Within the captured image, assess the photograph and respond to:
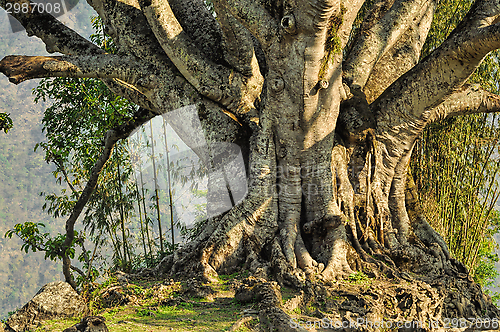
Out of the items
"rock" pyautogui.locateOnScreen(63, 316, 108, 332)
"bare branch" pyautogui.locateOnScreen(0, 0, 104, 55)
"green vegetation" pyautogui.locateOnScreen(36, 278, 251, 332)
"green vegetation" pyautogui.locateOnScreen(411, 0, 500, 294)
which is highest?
"bare branch" pyautogui.locateOnScreen(0, 0, 104, 55)

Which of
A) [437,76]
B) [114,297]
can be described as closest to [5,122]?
[114,297]

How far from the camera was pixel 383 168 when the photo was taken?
4.48m

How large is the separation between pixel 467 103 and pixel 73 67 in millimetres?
3906

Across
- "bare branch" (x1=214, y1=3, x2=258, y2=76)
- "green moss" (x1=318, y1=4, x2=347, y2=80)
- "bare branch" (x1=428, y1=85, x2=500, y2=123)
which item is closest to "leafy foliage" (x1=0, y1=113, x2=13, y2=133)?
"bare branch" (x1=214, y1=3, x2=258, y2=76)

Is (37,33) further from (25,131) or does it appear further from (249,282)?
(25,131)

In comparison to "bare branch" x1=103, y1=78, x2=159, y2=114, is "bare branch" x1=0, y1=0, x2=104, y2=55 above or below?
above

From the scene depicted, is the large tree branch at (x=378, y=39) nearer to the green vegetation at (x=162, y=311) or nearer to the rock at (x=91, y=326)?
the green vegetation at (x=162, y=311)

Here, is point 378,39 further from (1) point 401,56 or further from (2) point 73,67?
(2) point 73,67

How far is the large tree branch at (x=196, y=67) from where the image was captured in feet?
12.6

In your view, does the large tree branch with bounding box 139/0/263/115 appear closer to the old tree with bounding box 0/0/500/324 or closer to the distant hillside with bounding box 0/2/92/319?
the old tree with bounding box 0/0/500/324

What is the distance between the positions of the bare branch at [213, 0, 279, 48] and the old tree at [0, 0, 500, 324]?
11mm

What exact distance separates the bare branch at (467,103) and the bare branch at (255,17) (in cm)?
194

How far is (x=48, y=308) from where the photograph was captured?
8.76 feet

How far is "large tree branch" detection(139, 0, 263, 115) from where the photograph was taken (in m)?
3.84
